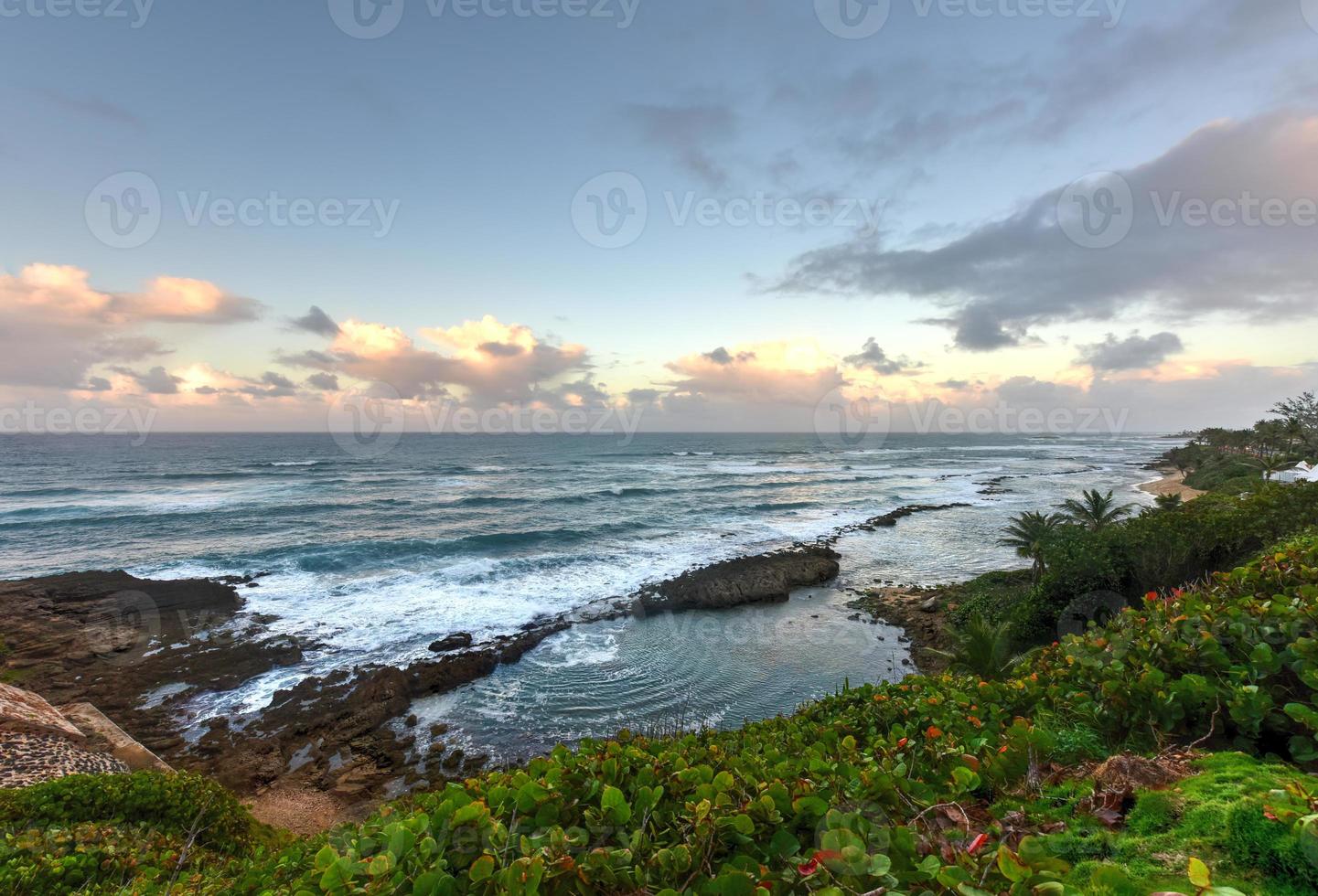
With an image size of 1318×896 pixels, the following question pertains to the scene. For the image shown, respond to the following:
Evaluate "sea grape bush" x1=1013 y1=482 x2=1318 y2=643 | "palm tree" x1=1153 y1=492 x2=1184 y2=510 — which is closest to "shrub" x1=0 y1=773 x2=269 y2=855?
"sea grape bush" x1=1013 y1=482 x2=1318 y2=643

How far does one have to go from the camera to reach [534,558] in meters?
29.8

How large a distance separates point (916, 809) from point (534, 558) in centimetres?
2866

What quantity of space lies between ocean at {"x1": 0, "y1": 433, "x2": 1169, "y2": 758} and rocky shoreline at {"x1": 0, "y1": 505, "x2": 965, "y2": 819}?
0.77 m

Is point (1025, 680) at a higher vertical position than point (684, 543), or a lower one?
higher

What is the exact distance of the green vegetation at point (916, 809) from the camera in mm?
1998

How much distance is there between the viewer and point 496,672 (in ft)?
56.9

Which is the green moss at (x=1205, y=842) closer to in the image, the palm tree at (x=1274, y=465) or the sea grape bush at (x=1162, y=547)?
the sea grape bush at (x=1162, y=547)

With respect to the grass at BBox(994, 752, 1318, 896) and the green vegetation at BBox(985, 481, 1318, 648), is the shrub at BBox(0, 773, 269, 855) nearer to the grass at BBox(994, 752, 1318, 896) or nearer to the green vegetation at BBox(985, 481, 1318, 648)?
the grass at BBox(994, 752, 1318, 896)

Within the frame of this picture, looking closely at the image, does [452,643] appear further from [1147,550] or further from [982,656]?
[1147,550]

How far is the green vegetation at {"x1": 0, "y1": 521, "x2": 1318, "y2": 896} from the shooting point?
78.7 inches

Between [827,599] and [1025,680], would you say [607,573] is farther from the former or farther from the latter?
[1025,680]

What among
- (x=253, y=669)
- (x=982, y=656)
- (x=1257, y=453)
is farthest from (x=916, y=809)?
(x=1257, y=453)

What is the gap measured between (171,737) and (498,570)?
14279 millimetres

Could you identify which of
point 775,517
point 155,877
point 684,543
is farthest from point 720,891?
point 775,517
